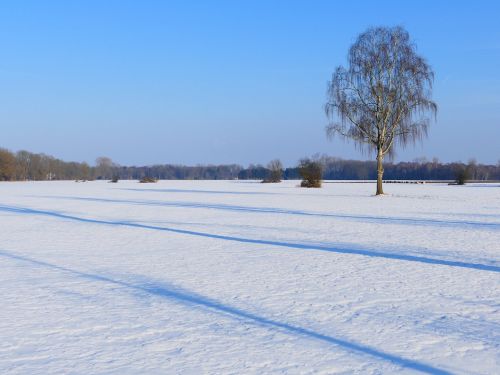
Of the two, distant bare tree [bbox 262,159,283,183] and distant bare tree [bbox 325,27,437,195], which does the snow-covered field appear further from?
distant bare tree [bbox 262,159,283,183]

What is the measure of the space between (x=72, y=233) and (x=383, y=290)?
10371mm

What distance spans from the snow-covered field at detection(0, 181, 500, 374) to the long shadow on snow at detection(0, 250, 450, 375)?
0.02 m

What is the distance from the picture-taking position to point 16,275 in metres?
8.48

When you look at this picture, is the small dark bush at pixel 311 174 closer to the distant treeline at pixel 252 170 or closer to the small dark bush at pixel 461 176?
the small dark bush at pixel 461 176

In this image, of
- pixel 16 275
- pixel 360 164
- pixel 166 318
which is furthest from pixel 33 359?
pixel 360 164

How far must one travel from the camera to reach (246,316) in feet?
19.2

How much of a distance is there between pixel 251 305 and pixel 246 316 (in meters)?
0.51

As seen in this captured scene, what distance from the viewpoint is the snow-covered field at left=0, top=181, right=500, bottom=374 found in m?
4.46

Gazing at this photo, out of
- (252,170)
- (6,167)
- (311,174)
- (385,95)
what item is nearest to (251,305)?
(385,95)

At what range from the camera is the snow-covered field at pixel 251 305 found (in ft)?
14.6

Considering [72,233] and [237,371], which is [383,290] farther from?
[72,233]

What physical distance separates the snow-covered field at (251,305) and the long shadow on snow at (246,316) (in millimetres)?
21

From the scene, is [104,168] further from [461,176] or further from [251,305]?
[251,305]

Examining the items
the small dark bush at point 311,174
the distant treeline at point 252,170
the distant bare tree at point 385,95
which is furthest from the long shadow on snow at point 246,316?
the distant treeline at point 252,170
